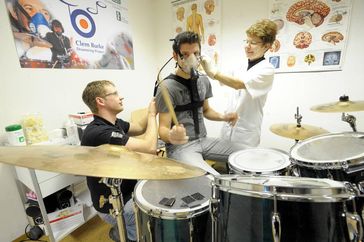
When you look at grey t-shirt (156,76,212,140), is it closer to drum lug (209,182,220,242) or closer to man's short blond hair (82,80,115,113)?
man's short blond hair (82,80,115,113)

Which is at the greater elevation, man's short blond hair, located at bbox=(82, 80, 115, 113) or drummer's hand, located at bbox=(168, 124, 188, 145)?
man's short blond hair, located at bbox=(82, 80, 115, 113)

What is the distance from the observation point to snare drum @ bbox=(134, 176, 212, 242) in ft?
2.55

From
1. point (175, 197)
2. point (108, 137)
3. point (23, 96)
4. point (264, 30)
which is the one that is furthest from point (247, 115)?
point (23, 96)

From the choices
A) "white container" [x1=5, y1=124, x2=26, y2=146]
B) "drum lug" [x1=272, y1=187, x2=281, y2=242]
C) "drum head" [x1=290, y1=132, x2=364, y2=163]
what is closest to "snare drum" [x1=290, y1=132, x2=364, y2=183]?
"drum head" [x1=290, y1=132, x2=364, y2=163]

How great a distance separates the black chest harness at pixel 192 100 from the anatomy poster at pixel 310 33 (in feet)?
4.07

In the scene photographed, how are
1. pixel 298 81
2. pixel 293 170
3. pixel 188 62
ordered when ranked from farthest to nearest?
pixel 298 81, pixel 188 62, pixel 293 170

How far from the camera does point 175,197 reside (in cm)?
91

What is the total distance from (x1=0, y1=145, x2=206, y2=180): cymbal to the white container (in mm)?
720

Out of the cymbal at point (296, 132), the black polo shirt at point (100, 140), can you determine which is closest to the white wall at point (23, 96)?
the black polo shirt at point (100, 140)

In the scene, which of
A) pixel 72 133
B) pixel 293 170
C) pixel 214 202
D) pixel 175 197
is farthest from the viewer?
pixel 72 133

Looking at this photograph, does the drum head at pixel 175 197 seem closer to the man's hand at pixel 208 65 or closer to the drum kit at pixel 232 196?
the drum kit at pixel 232 196

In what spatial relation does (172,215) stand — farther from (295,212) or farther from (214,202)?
(295,212)

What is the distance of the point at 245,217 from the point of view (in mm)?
631

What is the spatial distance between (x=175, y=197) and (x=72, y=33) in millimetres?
1769
